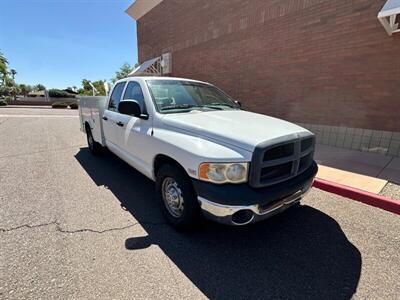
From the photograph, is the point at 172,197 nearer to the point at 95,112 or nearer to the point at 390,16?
the point at 95,112

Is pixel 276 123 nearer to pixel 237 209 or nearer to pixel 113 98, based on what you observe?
pixel 237 209

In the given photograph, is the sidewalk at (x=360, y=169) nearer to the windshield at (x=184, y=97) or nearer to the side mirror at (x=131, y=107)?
the windshield at (x=184, y=97)

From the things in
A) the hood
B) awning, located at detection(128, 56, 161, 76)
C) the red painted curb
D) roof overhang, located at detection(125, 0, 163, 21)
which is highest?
roof overhang, located at detection(125, 0, 163, 21)

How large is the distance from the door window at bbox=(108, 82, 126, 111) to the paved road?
66.6 inches

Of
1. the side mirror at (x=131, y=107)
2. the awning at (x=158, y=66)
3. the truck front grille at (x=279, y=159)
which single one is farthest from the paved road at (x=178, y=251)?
the awning at (x=158, y=66)

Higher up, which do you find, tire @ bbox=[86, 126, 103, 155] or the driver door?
the driver door

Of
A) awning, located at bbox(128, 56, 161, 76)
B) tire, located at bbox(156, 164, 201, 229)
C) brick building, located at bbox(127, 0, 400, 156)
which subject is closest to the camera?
tire, located at bbox(156, 164, 201, 229)

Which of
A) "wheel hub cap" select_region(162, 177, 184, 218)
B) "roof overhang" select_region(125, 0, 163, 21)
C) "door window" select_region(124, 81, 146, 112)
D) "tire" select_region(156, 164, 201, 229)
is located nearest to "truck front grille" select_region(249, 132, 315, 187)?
"tire" select_region(156, 164, 201, 229)

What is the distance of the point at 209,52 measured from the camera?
11672mm

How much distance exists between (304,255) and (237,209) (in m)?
1.00

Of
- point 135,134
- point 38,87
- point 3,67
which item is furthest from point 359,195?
point 38,87

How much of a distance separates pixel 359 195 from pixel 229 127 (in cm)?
268

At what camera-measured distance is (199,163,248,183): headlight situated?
231 cm

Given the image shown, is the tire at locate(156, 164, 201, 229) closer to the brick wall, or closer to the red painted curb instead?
the red painted curb
